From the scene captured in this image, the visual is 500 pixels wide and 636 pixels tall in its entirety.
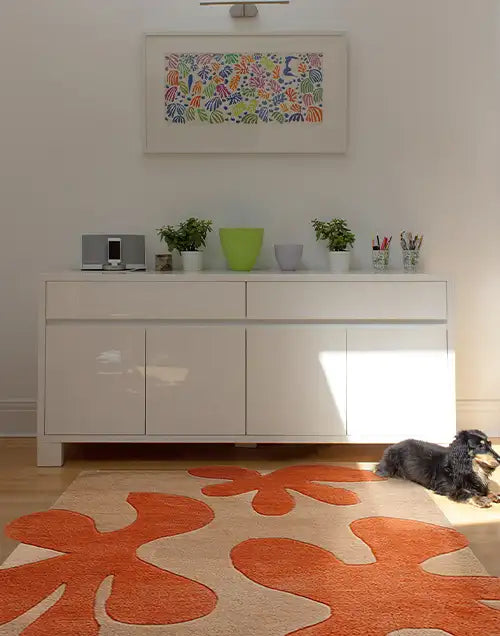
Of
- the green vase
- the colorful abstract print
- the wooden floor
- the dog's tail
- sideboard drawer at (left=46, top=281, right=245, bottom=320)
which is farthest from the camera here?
the colorful abstract print

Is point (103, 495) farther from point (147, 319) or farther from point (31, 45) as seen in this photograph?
point (31, 45)

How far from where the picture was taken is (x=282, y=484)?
3.00 metres

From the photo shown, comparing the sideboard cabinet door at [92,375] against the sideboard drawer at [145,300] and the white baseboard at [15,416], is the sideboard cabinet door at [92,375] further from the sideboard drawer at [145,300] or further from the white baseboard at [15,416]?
the white baseboard at [15,416]

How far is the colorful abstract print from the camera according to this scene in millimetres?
3750

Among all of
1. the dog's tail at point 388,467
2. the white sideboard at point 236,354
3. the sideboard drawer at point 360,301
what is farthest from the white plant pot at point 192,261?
the dog's tail at point 388,467

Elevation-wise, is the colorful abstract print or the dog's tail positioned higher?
the colorful abstract print

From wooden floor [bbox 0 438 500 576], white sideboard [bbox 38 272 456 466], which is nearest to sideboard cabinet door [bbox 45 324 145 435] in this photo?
white sideboard [bbox 38 272 456 466]

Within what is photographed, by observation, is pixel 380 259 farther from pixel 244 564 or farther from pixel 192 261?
pixel 244 564

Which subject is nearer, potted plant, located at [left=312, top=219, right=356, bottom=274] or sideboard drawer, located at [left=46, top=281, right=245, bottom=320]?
sideboard drawer, located at [left=46, top=281, right=245, bottom=320]

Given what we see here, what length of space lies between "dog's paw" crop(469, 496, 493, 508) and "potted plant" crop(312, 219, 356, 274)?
115 cm

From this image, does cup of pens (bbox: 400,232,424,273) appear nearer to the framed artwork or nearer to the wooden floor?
the framed artwork

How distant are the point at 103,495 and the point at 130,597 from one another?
89 cm

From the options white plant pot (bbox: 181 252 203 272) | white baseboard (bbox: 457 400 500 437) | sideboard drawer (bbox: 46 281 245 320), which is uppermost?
white plant pot (bbox: 181 252 203 272)

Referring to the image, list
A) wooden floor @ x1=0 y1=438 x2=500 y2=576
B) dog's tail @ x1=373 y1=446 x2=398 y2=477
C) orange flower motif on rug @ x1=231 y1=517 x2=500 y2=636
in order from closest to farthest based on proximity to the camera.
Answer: orange flower motif on rug @ x1=231 y1=517 x2=500 y2=636 → wooden floor @ x1=0 y1=438 x2=500 y2=576 → dog's tail @ x1=373 y1=446 x2=398 y2=477
